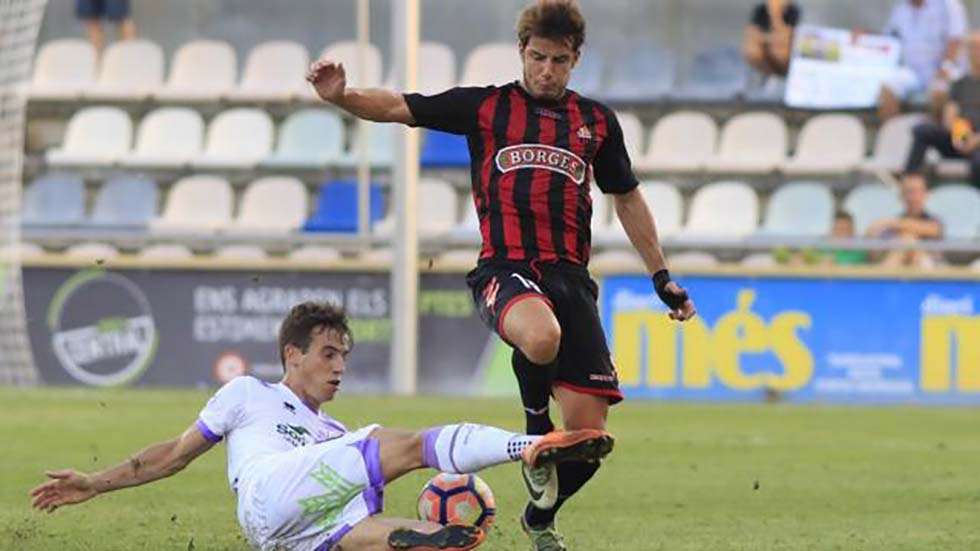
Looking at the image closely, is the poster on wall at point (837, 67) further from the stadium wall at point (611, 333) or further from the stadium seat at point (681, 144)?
the stadium wall at point (611, 333)

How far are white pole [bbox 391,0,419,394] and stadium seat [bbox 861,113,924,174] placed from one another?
205 inches

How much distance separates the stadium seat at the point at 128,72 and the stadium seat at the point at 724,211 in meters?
6.72

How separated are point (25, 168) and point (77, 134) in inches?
28.9

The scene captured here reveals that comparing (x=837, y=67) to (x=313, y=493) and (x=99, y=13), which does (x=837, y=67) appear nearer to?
(x=99, y=13)

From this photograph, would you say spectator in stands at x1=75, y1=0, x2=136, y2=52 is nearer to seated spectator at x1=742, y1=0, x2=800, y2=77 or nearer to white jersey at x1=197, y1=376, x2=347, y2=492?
seated spectator at x1=742, y1=0, x2=800, y2=77

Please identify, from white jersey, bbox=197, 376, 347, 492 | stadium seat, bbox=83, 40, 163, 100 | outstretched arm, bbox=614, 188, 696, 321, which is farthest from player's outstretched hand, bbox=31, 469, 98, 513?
stadium seat, bbox=83, 40, 163, 100

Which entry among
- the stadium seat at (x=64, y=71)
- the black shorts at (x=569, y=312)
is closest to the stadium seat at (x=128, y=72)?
the stadium seat at (x=64, y=71)

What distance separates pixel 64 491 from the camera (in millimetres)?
7500

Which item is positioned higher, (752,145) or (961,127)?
(961,127)

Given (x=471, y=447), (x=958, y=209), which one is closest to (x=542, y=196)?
(x=471, y=447)

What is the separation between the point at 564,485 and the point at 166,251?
12.9 metres

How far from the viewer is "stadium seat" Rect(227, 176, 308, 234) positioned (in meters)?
22.6

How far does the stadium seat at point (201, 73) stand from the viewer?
2445 cm

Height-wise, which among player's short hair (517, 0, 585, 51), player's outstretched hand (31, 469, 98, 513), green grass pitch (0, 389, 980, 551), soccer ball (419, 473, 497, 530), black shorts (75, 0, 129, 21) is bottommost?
green grass pitch (0, 389, 980, 551)
